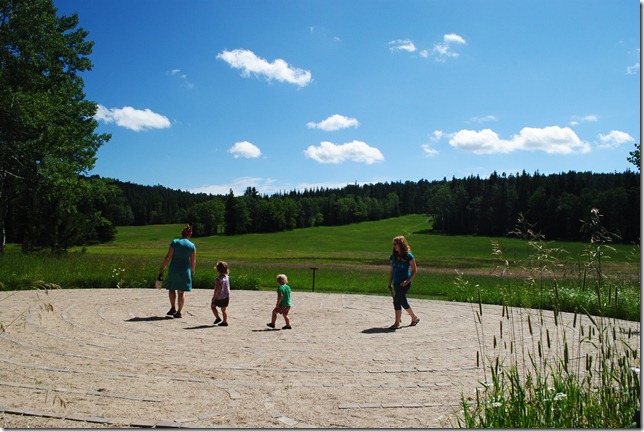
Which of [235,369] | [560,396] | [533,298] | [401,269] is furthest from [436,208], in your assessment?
[560,396]

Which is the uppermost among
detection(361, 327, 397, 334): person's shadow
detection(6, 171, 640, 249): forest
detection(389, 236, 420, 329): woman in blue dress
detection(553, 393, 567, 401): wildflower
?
detection(6, 171, 640, 249): forest

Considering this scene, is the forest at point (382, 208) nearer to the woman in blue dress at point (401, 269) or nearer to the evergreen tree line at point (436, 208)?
the evergreen tree line at point (436, 208)

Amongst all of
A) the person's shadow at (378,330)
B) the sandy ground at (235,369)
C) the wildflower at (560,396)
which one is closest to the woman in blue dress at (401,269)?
the person's shadow at (378,330)

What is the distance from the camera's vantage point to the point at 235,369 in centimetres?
692

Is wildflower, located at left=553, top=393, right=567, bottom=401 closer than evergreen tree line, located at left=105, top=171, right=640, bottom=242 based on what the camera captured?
Yes

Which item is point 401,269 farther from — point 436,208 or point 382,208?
point 382,208

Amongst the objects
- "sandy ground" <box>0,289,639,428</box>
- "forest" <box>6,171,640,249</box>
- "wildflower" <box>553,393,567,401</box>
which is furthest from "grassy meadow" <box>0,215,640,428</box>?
"forest" <box>6,171,640,249</box>

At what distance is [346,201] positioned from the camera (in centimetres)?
14638

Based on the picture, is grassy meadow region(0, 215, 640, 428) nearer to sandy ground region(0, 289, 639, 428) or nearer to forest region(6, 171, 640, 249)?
sandy ground region(0, 289, 639, 428)

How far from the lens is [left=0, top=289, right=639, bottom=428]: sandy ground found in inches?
197

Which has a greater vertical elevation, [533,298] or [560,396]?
[560,396]

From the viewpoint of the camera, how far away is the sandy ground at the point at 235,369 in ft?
16.4

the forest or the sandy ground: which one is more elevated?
the forest

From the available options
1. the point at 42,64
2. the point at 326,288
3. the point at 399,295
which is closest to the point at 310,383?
the point at 399,295
